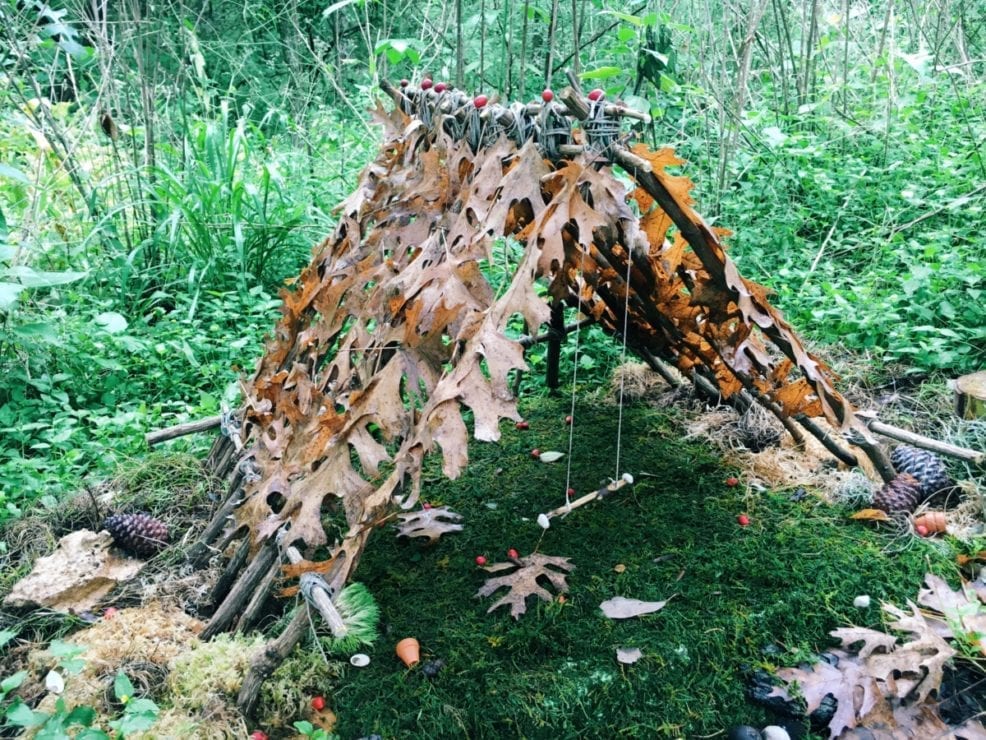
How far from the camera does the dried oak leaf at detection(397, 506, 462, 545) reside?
8.21 feet

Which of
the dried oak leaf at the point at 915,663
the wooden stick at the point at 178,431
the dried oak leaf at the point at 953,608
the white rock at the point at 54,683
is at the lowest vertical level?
the white rock at the point at 54,683

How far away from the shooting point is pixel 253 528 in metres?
2.03

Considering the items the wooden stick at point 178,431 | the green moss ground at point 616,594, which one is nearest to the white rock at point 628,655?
the green moss ground at point 616,594

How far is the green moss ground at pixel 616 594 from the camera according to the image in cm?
191

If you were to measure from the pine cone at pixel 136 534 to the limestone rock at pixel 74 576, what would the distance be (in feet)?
0.12

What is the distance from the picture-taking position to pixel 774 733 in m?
1.90

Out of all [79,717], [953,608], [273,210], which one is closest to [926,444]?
[953,608]

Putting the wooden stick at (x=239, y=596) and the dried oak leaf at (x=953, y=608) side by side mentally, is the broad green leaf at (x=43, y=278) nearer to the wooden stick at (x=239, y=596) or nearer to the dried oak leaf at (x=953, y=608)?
the wooden stick at (x=239, y=596)

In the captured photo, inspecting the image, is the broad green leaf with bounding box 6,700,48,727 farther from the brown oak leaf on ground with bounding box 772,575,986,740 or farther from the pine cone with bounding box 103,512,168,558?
→ the brown oak leaf on ground with bounding box 772,575,986,740

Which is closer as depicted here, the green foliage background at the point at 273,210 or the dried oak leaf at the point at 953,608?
the dried oak leaf at the point at 953,608

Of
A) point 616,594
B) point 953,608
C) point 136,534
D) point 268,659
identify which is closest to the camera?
point 268,659

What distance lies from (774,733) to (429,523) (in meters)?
1.14

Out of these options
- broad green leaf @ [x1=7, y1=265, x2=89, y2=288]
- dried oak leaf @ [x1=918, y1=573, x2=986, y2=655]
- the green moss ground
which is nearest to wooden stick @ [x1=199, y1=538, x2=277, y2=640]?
the green moss ground

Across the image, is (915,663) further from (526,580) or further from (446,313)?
(446,313)
